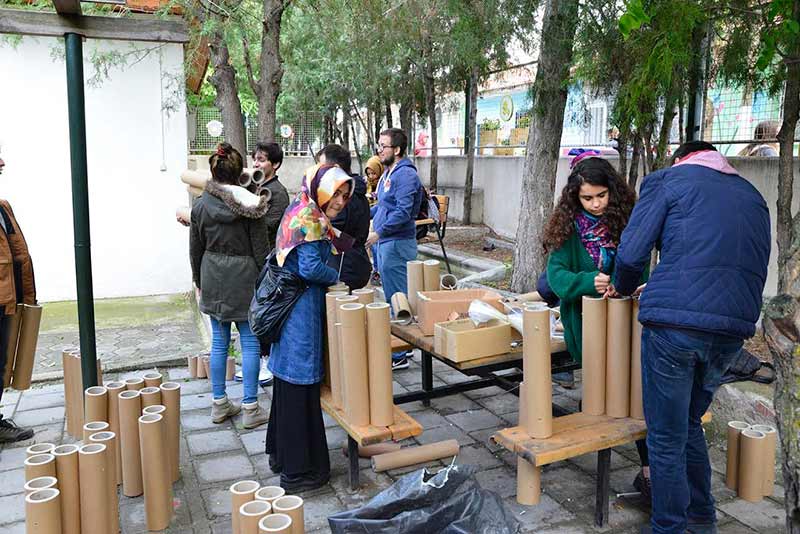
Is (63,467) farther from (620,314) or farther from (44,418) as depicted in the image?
(620,314)

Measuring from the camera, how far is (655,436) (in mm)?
2867

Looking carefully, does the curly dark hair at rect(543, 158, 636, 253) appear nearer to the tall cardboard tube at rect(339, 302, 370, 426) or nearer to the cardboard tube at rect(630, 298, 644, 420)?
the cardboard tube at rect(630, 298, 644, 420)

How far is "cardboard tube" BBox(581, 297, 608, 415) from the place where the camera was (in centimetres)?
318

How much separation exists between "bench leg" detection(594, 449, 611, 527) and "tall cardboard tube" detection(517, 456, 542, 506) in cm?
27

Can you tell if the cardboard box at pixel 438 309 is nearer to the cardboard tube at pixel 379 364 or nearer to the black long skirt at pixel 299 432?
the cardboard tube at pixel 379 364

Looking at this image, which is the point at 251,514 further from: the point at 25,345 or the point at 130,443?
the point at 25,345

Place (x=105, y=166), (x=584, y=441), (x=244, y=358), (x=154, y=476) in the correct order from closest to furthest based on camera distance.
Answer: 1. (x=584, y=441)
2. (x=154, y=476)
3. (x=244, y=358)
4. (x=105, y=166)

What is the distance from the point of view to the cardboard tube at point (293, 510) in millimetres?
2605

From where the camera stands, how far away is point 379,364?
3.22m

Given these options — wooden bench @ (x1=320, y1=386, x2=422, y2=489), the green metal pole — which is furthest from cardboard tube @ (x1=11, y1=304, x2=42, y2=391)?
wooden bench @ (x1=320, y1=386, x2=422, y2=489)

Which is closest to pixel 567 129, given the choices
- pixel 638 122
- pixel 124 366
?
pixel 638 122

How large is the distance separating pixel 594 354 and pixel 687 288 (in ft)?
2.23

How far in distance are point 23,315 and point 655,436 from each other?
3659mm

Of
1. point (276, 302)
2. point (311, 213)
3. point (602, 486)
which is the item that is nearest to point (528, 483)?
point (602, 486)
